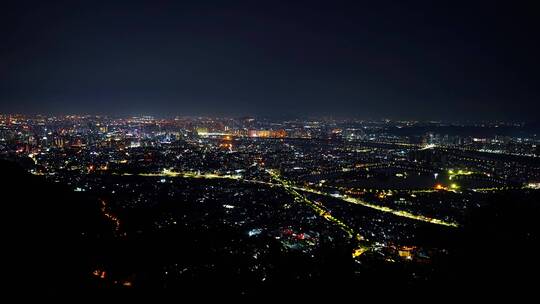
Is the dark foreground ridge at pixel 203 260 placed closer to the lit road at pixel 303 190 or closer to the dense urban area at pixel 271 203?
the dense urban area at pixel 271 203

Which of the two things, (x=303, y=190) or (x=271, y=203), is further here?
(x=303, y=190)

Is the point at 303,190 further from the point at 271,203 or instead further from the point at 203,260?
the point at 203,260

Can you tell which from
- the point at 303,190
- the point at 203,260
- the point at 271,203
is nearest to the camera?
the point at 203,260

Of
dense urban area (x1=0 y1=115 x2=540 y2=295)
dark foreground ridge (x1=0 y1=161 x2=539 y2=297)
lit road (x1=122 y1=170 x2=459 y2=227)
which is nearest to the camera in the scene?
dark foreground ridge (x1=0 y1=161 x2=539 y2=297)

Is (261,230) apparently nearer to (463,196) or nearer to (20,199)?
(20,199)

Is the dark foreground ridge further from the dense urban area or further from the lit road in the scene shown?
the lit road

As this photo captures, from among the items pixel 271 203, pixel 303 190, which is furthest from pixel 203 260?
pixel 303 190

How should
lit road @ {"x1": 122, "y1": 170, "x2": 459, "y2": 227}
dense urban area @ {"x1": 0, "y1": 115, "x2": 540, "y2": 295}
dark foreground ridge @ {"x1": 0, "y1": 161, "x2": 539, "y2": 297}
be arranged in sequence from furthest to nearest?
lit road @ {"x1": 122, "y1": 170, "x2": 459, "y2": 227}, dense urban area @ {"x1": 0, "y1": 115, "x2": 540, "y2": 295}, dark foreground ridge @ {"x1": 0, "y1": 161, "x2": 539, "y2": 297}

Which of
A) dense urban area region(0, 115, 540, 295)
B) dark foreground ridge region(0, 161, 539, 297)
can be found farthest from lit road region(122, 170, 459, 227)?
dark foreground ridge region(0, 161, 539, 297)
